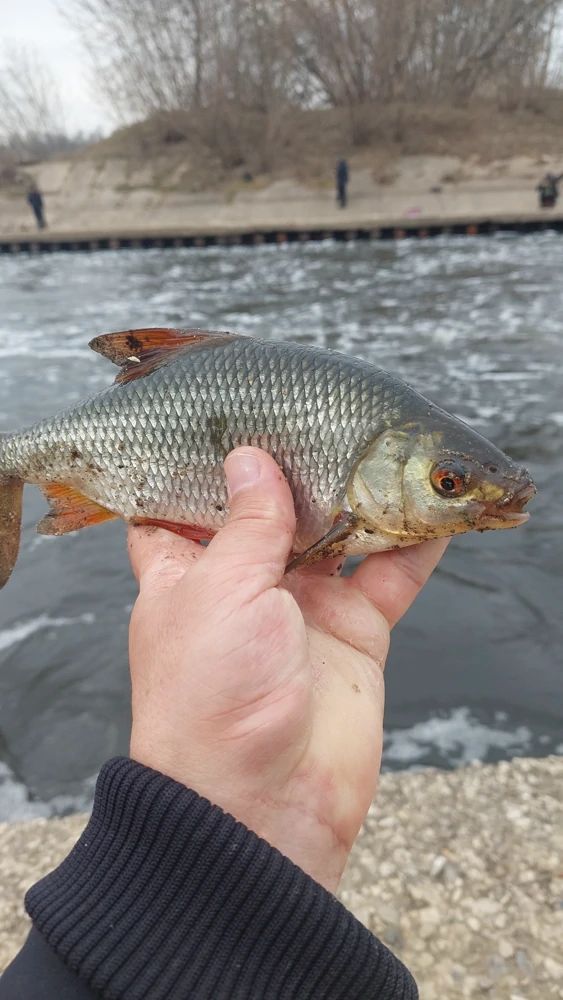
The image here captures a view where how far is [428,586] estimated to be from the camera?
5.41m

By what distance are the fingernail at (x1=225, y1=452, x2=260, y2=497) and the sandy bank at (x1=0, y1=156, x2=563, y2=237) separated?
2495cm

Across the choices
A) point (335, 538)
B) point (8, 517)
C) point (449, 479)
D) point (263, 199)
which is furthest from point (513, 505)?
point (263, 199)

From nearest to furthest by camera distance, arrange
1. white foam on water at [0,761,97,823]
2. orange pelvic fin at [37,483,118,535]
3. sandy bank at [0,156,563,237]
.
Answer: orange pelvic fin at [37,483,118,535]
white foam on water at [0,761,97,823]
sandy bank at [0,156,563,237]

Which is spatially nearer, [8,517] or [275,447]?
[275,447]

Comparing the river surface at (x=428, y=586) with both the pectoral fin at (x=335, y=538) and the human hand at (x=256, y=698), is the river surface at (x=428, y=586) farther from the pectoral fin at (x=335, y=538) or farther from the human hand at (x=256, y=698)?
the pectoral fin at (x=335, y=538)

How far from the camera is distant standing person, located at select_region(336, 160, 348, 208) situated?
29.3 m

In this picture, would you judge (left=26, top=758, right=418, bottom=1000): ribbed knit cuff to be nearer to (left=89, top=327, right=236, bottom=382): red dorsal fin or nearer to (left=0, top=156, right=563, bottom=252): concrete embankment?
(left=89, top=327, right=236, bottom=382): red dorsal fin

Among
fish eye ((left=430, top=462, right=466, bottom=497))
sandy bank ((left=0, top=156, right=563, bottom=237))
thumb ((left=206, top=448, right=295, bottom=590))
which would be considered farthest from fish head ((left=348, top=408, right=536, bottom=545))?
sandy bank ((left=0, top=156, right=563, bottom=237))

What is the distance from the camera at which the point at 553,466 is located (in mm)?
7043

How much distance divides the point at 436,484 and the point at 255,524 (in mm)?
685

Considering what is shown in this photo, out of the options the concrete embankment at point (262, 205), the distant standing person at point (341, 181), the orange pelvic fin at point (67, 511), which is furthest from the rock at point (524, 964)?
the distant standing person at point (341, 181)

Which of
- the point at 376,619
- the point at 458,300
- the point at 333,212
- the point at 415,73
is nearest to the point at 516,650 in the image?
the point at 376,619

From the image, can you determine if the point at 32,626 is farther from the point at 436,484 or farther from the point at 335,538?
the point at 436,484

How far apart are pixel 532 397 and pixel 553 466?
2.04 meters
